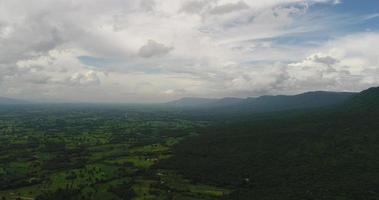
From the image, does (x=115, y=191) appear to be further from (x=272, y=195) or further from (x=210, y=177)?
(x=272, y=195)

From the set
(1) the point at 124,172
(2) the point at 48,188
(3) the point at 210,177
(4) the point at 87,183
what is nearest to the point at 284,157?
(3) the point at 210,177

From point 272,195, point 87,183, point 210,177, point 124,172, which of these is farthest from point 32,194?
point 272,195

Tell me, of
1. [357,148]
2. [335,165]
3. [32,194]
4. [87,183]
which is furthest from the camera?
[357,148]

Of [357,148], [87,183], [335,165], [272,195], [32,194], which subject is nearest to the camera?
[272,195]

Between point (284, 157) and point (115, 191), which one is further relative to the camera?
point (284, 157)

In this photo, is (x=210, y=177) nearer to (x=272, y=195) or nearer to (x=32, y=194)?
(x=272, y=195)

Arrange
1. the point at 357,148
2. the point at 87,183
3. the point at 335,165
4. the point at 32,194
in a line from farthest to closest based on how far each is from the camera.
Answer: the point at 357,148 → the point at 335,165 → the point at 87,183 → the point at 32,194

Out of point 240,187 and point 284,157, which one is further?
point 284,157

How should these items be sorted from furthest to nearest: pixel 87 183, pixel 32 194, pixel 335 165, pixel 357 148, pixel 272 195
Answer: pixel 357 148 → pixel 335 165 → pixel 87 183 → pixel 32 194 → pixel 272 195
